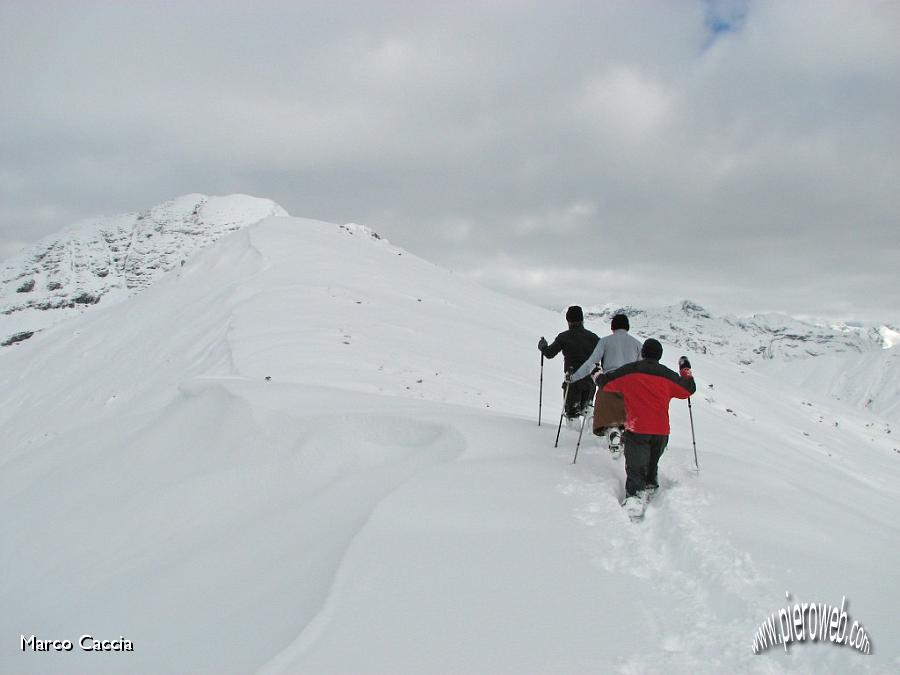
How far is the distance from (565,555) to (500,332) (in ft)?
60.5

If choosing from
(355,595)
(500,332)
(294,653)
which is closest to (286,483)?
(355,595)

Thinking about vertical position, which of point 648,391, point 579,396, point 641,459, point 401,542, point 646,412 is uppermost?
point 648,391

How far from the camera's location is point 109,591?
6.85m

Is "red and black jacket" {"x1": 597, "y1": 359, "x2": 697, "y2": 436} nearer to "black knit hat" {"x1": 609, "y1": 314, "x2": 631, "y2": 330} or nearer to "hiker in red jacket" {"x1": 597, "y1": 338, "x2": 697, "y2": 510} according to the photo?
"hiker in red jacket" {"x1": 597, "y1": 338, "x2": 697, "y2": 510}

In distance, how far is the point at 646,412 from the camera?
7285mm

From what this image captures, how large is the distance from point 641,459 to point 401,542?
315 centimetres

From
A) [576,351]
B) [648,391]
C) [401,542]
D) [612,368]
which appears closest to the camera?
[401,542]

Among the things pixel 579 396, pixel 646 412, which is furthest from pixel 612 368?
pixel 646 412

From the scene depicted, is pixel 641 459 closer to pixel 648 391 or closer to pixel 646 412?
pixel 646 412

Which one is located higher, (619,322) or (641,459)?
(619,322)

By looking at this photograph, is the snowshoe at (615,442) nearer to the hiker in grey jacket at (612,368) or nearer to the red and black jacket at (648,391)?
the hiker in grey jacket at (612,368)

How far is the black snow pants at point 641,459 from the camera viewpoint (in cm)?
718

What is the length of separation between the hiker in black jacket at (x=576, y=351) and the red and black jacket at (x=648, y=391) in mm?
2347

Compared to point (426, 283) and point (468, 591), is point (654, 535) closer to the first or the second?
point (468, 591)
